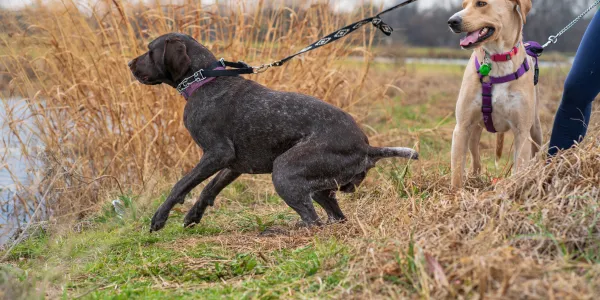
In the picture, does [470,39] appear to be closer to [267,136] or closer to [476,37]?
[476,37]

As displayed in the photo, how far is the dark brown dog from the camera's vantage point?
4.23 meters

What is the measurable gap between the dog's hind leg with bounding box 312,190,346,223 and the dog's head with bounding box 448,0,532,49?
1295mm

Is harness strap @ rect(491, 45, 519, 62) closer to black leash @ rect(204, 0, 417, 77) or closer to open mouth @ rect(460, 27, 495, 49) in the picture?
open mouth @ rect(460, 27, 495, 49)

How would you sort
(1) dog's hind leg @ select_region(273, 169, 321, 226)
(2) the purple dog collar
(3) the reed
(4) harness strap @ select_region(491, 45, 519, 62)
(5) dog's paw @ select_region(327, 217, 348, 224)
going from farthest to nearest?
(3) the reed < (2) the purple dog collar < (4) harness strap @ select_region(491, 45, 519, 62) < (5) dog's paw @ select_region(327, 217, 348, 224) < (1) dog's hind leg @ select_region(273, 169, 321, 226)

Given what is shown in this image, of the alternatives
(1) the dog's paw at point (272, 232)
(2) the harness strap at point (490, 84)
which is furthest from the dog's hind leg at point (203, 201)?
(2) the harness strap at point (490, 84)

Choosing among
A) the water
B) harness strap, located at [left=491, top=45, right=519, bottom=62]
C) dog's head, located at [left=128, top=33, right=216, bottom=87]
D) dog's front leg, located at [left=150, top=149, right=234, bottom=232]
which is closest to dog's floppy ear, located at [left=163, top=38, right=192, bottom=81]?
dog's head, located at [left=128, top=33, right=216, bottom=87]

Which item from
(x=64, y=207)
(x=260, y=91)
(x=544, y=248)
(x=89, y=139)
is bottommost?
(x=64, y=207)

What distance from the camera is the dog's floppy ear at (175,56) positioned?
14.7 feet

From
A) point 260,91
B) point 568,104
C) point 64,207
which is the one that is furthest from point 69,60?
point 568,104

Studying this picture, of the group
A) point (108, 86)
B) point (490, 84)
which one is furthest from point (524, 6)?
point (108, 86)

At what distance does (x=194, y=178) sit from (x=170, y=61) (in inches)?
31.3

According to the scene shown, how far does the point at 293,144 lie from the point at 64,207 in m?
2.36

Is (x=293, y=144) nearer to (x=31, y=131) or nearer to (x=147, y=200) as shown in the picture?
(x=147, y=200)

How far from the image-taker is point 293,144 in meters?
4.35
